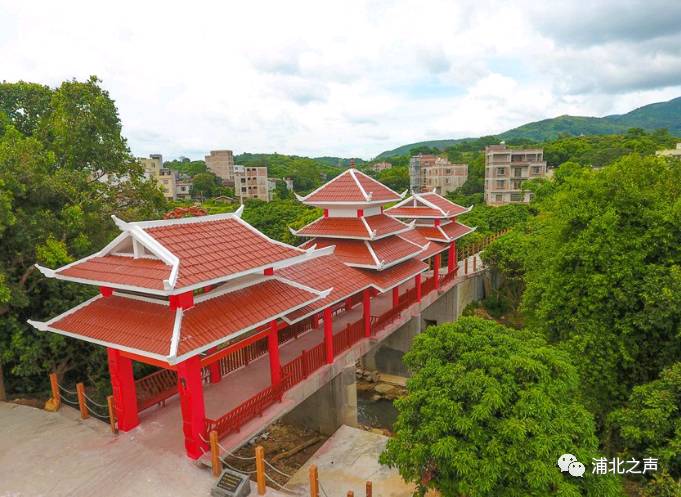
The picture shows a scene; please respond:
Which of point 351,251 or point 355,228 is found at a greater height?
point 355,228

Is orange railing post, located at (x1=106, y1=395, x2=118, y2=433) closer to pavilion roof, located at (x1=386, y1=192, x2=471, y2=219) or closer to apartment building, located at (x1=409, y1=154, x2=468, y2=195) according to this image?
pavilion roof, located at (x1=386, y1=192, x2=471, y2=219)

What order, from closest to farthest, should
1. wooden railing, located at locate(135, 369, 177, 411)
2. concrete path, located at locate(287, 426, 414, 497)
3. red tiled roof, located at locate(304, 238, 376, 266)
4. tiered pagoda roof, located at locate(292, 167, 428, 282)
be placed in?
concrete path, located at locate(287, 426, 414, 497) → wooden railing, located at locate(135, 369, 177, 411) → red tiled roof, located at locate(304, 238, 376, 266) → tiered pagoda roof, located at locate(292, 167, 428, 282)

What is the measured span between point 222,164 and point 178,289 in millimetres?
92358

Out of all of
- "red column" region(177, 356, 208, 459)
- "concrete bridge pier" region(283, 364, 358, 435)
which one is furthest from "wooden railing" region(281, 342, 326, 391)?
"red column" region(177, 356, 208, 459)

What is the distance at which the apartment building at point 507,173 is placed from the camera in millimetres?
53312

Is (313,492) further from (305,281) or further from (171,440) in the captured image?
(305,281)

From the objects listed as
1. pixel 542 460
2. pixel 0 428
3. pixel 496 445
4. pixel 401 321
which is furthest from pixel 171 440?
pixel 401 321

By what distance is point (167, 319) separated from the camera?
347 inches

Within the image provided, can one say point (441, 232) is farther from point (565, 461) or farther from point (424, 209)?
point (565, 461)

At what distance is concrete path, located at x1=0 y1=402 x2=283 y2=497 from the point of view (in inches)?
332

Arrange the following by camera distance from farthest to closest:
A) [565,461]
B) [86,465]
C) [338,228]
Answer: [338,228] → [86,465] → [565,461]

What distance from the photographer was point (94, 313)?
9.73 m

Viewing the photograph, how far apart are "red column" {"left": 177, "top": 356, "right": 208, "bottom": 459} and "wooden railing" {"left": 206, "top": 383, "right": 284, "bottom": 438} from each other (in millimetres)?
232

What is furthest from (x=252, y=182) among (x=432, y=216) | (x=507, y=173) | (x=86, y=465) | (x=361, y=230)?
(x=86, y=465)
